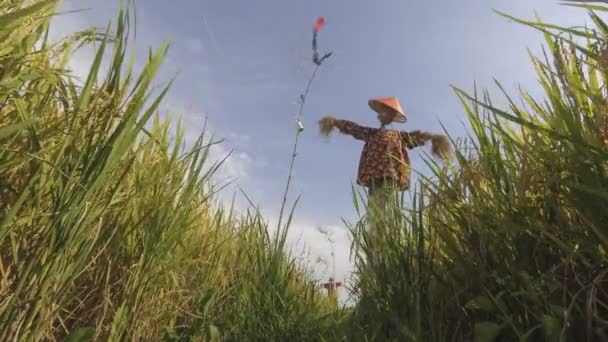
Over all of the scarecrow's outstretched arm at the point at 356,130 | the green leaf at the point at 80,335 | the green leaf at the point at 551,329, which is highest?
the scarecrow's outstretched arm at the point at 356,130

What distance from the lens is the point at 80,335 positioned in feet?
3.18

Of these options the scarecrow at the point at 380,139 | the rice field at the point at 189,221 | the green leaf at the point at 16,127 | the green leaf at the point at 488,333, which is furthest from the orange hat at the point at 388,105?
the green leaf at the point at 16,127

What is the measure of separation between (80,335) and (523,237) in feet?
2.84

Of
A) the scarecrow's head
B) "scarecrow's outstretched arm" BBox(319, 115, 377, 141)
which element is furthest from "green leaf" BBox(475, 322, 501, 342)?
the scarecrow's head

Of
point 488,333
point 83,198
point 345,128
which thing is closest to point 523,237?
point 488,333

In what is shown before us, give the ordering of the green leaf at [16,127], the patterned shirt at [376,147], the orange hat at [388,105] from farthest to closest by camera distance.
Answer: the orange hat at [388,105] < the patterned shirt at [376,147] < the green leaf at [16,127]

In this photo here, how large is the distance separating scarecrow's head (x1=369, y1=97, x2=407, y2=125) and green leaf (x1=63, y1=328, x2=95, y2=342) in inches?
137

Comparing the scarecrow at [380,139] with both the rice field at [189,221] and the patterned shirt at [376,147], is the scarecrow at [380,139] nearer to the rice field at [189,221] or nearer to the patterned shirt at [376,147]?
the patterned shirt at [376,147]

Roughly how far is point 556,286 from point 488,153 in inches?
14.4

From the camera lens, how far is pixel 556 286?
90 centimetres

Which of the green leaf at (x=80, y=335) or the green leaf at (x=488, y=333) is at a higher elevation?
the green leaf at (x=488, y=333)

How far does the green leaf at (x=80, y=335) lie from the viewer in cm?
96

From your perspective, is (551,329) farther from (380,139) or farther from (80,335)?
(380,139)

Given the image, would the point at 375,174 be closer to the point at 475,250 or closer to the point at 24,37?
the point at 475,250
